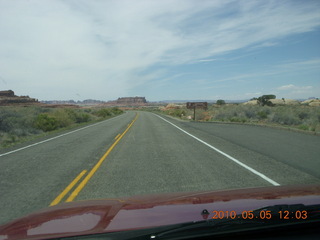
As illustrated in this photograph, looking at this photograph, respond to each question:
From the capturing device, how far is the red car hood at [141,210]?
309cm

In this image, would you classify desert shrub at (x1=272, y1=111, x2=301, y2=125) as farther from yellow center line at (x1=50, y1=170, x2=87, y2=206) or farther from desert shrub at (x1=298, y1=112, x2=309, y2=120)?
yellow center line at (x1=50, y1=170, x2=87, y2=206)

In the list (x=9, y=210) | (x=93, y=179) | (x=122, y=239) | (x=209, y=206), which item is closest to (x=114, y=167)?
(x=93, y=179)

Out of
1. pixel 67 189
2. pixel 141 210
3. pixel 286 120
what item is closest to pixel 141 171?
pixel 67 189

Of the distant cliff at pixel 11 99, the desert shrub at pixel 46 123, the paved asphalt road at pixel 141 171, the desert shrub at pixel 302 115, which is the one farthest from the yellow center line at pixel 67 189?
the distant cliff at pixel 11 99

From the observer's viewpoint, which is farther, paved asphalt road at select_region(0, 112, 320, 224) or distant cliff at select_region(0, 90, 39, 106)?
distant cliff at select_region(0, 90, 39, 106)

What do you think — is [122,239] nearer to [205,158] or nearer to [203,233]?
[203,233]

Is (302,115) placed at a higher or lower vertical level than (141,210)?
lower

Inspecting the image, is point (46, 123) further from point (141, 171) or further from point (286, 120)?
point (141, 171)

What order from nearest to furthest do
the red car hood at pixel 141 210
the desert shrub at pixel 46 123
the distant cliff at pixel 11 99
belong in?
the red car hood at pixel 141 210 → the desert shrub at pixel 46 123 → the distant cliff at pixel 11 99

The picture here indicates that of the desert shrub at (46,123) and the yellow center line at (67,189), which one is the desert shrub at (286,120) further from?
the yellow center line at (67,189)

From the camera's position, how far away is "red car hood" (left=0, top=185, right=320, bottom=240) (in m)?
3.09

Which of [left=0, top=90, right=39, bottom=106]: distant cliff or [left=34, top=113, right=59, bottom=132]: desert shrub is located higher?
[left=0, top=90, right=39, bottom=106]: distant cliff

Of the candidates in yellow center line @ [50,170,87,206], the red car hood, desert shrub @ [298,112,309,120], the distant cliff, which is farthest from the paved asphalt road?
the distant cliff

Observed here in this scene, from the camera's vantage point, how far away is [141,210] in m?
3.63
